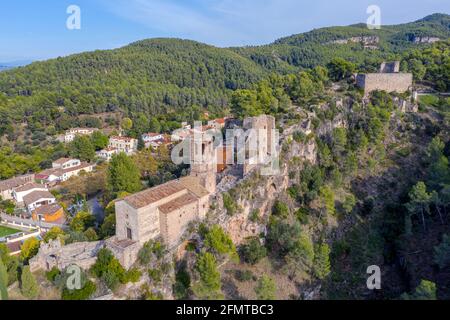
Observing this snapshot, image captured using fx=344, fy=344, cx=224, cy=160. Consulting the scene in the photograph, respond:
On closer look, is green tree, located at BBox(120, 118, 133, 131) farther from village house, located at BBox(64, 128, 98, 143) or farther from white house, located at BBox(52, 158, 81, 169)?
white house, located at BBox(52, 158, 81, 169)

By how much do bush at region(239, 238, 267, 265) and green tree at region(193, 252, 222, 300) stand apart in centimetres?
492

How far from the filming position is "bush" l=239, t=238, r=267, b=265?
2778 cm

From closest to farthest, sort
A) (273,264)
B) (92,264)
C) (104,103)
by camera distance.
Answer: (92,264), (273,264), (104,103)

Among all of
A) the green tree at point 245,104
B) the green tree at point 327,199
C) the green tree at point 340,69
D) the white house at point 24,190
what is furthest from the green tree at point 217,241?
the green tree at point 340,69

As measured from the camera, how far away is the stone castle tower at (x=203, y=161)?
95.2ft

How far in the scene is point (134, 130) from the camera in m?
72.1

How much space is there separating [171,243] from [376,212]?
23.5 metres

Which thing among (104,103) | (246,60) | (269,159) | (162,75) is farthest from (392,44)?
(269,159)

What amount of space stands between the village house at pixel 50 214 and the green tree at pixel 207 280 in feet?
79.0

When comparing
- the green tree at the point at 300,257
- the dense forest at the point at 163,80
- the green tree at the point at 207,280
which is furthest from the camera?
the dense forest at the point at 163,80

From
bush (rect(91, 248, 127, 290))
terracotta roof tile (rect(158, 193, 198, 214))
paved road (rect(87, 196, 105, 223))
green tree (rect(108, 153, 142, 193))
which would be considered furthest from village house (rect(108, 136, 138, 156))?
bush (rect(91, 248, 127, 290))

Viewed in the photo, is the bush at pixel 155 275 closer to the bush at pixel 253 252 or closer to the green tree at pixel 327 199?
the bush at pixel 253 252
